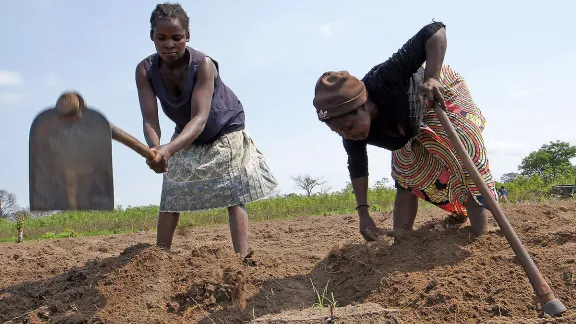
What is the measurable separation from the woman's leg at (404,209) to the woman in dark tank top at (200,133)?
2.75 feet

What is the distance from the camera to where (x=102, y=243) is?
6.47m

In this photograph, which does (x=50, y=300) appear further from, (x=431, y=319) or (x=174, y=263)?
(x=431, y=319)

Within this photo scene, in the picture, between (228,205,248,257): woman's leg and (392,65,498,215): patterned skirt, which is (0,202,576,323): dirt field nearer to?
(228,205,248,257): woman's leg

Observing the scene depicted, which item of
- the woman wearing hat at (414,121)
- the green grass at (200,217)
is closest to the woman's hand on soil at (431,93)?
the woman wearing hat at (414,121)

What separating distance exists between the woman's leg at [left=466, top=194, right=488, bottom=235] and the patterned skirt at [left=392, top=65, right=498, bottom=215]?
0.06 metres

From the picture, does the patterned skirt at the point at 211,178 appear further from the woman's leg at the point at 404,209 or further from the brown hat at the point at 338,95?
the woman's leg at the point at 404,209

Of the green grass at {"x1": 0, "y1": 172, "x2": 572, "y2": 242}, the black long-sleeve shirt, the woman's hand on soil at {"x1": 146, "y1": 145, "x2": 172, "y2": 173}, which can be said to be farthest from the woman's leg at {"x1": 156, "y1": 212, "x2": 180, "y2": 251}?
the green grass at {"x1": 0, "y1": 172, "x2": 572, "y2": 242}

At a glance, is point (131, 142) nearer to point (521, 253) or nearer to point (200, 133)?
point (200, 133)

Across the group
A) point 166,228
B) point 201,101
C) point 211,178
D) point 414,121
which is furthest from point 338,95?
point 166,228

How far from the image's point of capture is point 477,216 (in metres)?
3.18

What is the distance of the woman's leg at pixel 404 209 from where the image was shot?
12.1 feet

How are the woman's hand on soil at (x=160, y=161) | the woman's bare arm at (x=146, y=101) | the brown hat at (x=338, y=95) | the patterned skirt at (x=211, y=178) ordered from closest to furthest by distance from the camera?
the woman's hand on soil at (x=160, y=161) < the brown hat at (x=338, y=95) < the woman's bare arm at (x=146, y=101) < the patterned skirt at (x=211, y=178)

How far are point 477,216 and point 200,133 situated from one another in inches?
61.6

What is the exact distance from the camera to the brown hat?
2.77 meters
